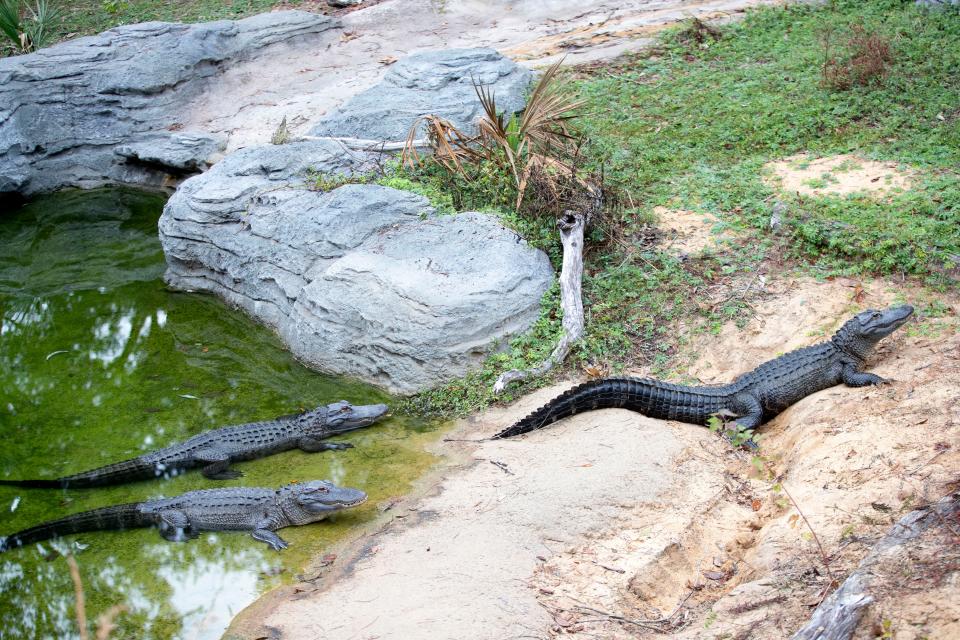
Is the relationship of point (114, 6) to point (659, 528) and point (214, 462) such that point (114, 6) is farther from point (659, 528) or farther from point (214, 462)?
point (659, 528)

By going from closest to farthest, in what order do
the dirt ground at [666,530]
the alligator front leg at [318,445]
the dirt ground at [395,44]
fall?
the dirt ground at [666,530] < the alligator front leg at [318,445] < the dirt ground at [395,44]

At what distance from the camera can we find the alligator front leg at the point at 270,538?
16.8ft

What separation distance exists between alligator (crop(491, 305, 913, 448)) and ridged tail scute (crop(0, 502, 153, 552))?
2486 millimetres

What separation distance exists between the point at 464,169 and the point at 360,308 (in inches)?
85.7

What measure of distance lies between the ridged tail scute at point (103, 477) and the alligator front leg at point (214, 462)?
0.33 m

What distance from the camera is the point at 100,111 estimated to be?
1124cm

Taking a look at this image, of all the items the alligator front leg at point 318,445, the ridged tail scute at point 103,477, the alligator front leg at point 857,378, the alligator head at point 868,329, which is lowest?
the alligator front leg at point 318,445

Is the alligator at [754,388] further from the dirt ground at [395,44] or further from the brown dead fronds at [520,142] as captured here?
the dirt ground at [395,44]

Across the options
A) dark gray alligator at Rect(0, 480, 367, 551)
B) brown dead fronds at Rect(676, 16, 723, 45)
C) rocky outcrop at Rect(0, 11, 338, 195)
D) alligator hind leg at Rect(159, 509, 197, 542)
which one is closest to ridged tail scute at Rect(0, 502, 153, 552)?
dark gray alligator at Rect(0, 480, 367, 551)

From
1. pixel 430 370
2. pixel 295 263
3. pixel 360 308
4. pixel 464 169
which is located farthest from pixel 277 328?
pixel 464 169

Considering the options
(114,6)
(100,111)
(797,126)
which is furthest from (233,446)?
(114,6)

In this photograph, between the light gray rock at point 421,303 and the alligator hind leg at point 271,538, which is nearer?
the alligator hind leg at point 271,538

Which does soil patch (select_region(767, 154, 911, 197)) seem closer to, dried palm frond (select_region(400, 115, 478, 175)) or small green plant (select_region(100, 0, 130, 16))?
dried palm frond (select_region(400, 115, 478, 175))

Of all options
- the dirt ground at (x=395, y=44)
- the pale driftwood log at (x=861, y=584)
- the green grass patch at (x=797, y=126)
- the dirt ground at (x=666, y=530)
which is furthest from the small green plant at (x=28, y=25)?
the pale driftwood log at (x=861, y=584)
